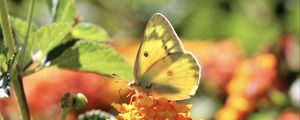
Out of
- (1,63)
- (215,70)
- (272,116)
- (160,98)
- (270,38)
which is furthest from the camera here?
(270,38)

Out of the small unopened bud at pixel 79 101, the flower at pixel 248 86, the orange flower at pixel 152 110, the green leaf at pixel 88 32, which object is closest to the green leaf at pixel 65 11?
the green leaf at pixel 88 32

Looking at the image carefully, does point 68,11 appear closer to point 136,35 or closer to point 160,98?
point 160,98

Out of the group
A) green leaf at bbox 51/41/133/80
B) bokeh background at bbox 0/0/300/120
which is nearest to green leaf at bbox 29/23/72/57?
green leaf at bbox 51/41/133/80

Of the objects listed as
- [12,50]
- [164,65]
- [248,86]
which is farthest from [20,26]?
[248,86]

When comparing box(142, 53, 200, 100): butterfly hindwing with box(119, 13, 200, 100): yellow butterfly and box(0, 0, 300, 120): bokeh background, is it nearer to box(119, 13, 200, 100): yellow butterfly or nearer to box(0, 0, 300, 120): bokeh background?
box(119, 13, 200, 100): yellow butterfly

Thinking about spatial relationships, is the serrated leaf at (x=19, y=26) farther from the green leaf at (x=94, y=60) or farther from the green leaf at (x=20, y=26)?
the green leaf at (x=94, y=60)

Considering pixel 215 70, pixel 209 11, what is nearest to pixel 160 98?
pixel 215 70

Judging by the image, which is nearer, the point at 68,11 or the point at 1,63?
the point at 1,63
